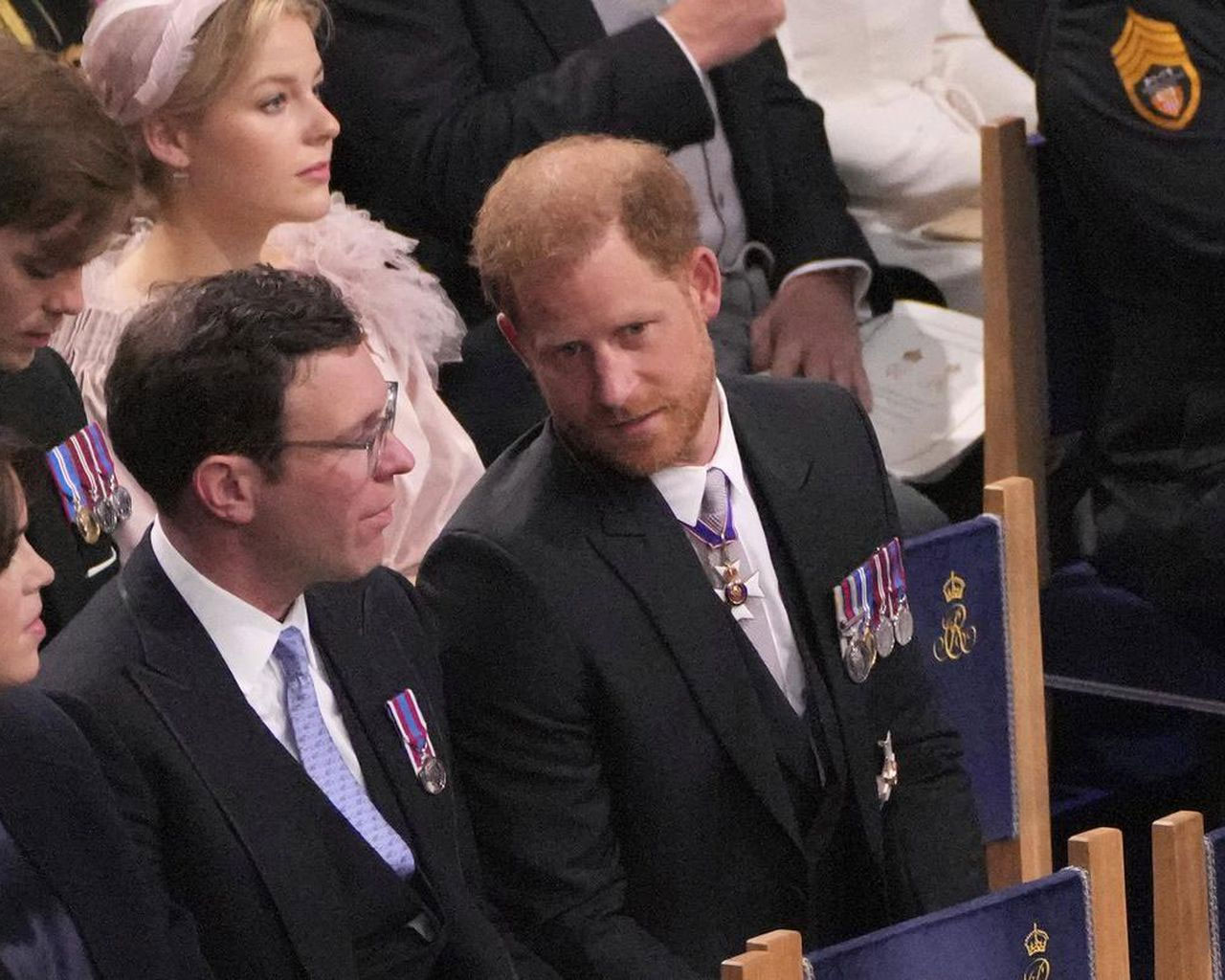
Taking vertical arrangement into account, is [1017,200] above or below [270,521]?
below

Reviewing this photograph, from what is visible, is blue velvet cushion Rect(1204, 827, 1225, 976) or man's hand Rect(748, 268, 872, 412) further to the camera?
man's hand Rect(748, 268, 872, 412)

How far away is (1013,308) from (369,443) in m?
1.24

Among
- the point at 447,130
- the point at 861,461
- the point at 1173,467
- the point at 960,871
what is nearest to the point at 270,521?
the point at 861,461

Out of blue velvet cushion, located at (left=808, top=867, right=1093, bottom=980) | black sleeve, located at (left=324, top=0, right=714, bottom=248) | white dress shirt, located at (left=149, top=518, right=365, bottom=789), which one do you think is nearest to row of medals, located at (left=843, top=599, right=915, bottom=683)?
blue velvet cushion, located at (left=808, top=867, right=1093, bottom=980)

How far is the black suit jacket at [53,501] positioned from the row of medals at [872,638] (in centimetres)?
73

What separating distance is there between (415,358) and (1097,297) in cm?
89

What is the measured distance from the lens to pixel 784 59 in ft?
11.4

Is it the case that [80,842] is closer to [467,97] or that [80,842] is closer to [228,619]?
[228,619]

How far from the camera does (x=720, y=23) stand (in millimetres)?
3021

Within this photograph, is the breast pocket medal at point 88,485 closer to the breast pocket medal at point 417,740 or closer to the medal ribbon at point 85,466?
the medal ribbon at point 85,466

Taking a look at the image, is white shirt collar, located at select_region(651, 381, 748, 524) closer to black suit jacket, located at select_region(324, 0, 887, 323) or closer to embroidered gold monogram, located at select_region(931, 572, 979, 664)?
embroidered gold monogram, located at select_region(931, 572, 979, 664)

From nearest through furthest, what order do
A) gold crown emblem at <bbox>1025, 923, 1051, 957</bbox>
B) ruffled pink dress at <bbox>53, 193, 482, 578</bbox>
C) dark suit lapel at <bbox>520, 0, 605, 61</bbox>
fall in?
gold crown emblem at <bbox>1025, 923, 1051, 957</bbox> → ruffled pink dress at <bbox>53, 193, 482, 578</bbox> → dark suit lapel at <bbox>520, 0, 605, 61</bbox>

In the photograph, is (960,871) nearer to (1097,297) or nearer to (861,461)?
(861,461)

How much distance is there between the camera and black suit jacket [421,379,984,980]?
2.10 metres
